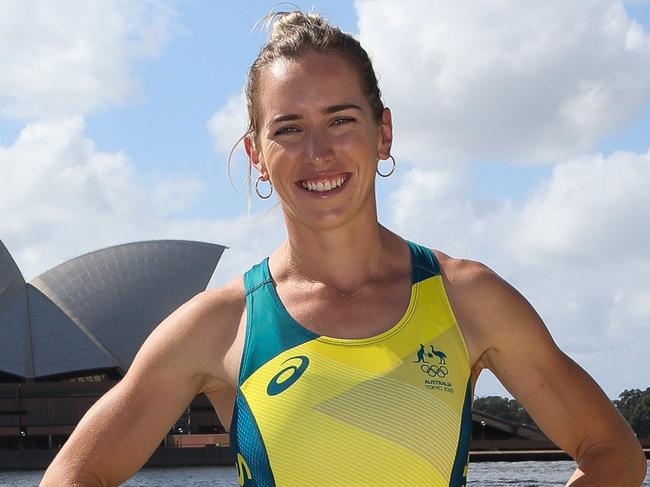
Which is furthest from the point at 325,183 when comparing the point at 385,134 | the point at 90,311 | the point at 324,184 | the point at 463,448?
the point at 90,311

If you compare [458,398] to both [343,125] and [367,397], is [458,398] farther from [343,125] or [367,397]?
[343,125]

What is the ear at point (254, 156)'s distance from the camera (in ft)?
5.37

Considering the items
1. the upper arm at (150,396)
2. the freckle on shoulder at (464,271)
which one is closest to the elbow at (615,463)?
the freckle on shoulder at (464,271)

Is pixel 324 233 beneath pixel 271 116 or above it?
beneath

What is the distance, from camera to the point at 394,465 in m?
1.44

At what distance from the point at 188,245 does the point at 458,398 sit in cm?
3993

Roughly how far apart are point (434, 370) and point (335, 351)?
4.7 inches

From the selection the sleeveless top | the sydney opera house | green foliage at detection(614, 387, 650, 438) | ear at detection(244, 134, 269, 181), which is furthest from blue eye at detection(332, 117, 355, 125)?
green foliage at detection(614, 387, 650, 438)

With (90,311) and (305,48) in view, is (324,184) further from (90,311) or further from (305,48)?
(90,311)

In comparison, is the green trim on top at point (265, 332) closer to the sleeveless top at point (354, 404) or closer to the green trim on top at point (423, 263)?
the sleeveless top at point (354, 404)

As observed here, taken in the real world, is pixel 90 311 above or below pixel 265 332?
above

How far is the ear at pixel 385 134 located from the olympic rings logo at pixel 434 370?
294mm

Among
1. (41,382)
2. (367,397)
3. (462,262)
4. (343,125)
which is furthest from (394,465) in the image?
(41,382)

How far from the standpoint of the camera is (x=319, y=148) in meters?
1.51
